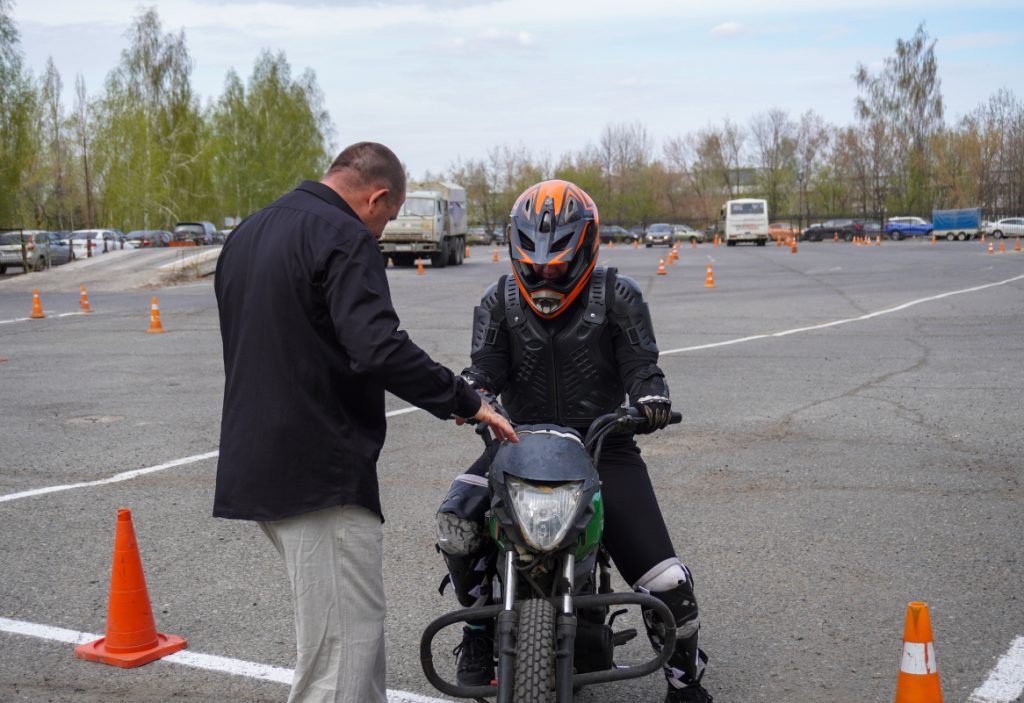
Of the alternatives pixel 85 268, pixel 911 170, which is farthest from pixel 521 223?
pixel 911 170

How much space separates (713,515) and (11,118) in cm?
3924

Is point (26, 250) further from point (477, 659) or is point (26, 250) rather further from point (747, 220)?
point (747, 220)

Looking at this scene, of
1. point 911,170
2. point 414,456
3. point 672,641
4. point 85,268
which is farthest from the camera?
point 911,170

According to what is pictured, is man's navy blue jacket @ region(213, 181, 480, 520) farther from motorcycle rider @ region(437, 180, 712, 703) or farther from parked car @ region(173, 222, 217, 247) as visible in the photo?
parked car @ region(173, 222, 217, 247)

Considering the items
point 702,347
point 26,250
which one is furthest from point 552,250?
point 26,250

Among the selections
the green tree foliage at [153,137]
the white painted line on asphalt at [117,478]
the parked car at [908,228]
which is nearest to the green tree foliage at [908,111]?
the parked car at [908,228]

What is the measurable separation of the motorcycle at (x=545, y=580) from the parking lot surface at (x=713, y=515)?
1.00 m

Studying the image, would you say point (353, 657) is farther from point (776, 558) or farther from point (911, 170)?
point (911, 170)

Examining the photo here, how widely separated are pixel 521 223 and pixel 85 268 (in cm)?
3550

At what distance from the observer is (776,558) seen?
229 inches

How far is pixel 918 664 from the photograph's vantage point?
3346mm

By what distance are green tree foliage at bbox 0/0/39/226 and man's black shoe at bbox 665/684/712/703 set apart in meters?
40.1

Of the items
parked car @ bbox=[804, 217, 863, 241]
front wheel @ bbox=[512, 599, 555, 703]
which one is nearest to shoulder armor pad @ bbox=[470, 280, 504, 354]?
front wheel @ bbox=[512, 599, 555, 703]

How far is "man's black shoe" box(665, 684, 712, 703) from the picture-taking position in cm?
392
